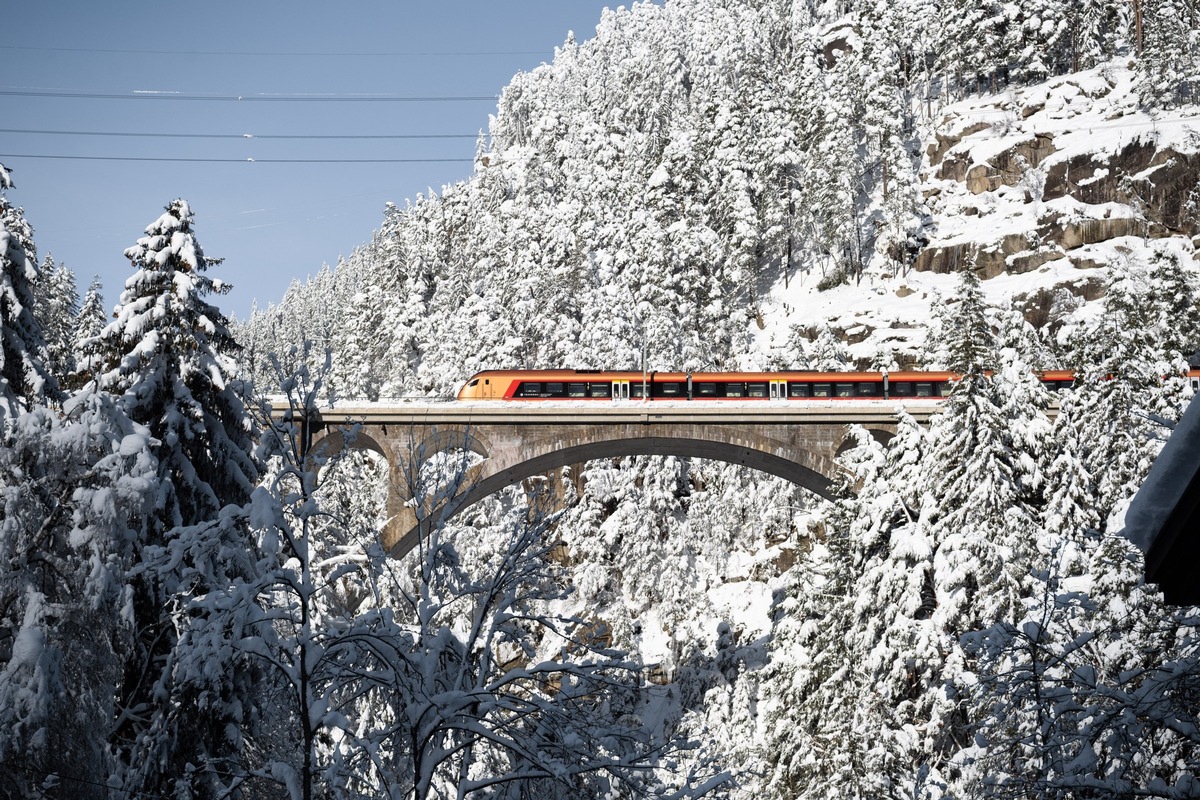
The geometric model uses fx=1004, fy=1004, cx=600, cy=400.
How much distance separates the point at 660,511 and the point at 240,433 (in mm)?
29085

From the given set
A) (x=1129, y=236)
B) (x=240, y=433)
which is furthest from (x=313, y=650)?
(x=1129, y=236)

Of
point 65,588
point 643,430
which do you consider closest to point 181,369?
point 65,588

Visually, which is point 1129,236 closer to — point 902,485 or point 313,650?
point 902,485

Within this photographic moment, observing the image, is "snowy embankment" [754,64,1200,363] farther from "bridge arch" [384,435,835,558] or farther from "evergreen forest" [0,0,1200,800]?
"bridge arch" [384,435,835,558]

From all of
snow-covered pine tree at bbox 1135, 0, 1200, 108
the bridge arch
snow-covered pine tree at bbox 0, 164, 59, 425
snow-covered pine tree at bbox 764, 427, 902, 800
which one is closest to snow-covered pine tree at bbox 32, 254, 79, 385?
the bridge arch

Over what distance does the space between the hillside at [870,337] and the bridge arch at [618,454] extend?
205cm

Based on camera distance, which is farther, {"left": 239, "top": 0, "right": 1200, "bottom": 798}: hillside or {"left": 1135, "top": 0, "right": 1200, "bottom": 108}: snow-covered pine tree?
{"left": 1135, "top": 0, "right": 1200, "bottom": 108}: snow-covered pine tree

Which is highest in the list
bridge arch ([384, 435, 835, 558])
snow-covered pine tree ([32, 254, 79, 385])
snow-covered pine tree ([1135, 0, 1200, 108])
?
snow-covered pine tree ([1135, 0, 1200, 108])

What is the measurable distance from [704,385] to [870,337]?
21997mm

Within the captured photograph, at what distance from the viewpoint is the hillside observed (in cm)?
1677

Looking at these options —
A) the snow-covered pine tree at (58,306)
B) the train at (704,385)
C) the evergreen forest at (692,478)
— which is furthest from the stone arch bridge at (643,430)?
the snow-covered pine tree at (58,306)

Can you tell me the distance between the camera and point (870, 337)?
53.2 metres

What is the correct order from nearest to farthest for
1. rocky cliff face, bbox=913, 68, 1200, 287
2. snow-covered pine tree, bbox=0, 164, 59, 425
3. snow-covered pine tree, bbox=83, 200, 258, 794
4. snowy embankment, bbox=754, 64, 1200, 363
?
snow-covered pine tree, bbox=83, 200, 258, 794 < snow-covered pine tree, bbox=0, 164, 59, 425 < snowy embankment, bbox=754, 64, 1200, 363 < rocky cliff face, bbox=913, 68, 1200, 287

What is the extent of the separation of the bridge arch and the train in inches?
60.6
